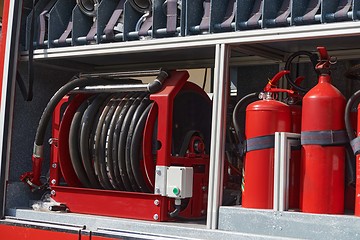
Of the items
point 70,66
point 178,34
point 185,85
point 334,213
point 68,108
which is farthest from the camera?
point 70,66

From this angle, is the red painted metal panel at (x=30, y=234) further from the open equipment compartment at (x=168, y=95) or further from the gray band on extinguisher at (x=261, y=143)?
the gray band on extinguisher at (x=261, y=143)

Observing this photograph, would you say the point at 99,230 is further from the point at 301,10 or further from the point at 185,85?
the point at 301,10

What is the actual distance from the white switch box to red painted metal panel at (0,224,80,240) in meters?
0.55

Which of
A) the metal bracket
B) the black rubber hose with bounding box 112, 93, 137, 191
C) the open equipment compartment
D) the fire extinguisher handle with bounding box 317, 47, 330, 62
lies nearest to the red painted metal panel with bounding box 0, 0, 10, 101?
the open equipment compartment

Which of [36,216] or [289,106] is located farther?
[36,216]

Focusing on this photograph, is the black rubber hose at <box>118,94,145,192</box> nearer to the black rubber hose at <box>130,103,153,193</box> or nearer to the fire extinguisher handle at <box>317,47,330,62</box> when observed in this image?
the black rubber hose at <box>130,103,153,193</box>

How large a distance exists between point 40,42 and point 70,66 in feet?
1.52

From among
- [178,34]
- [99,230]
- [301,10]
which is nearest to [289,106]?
[301,10]

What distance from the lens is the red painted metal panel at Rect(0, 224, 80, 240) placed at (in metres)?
3.67

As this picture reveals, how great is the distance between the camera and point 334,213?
3053mm

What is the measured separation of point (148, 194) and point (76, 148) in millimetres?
597

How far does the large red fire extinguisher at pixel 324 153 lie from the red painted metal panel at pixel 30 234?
1.27 meters

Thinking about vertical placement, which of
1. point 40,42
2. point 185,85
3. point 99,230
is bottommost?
point 99,230

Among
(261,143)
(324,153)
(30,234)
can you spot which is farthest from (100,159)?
(324,153)
